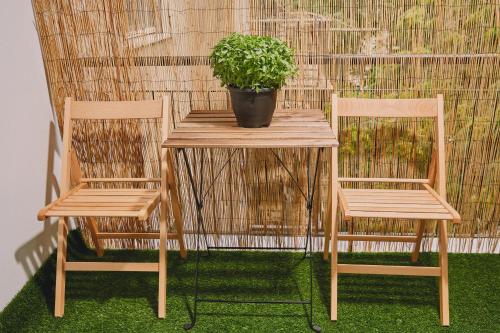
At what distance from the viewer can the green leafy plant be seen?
6.35ft

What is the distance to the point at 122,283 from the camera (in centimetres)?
252

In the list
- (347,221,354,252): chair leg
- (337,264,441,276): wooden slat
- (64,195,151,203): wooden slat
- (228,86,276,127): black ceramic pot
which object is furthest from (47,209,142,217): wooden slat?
(347,221,354,252): chair leg

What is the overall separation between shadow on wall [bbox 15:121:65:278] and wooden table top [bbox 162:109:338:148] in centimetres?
91

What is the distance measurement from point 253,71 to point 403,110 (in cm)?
83

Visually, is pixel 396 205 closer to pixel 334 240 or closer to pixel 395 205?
pixel 395 205

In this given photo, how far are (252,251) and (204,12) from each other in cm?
143

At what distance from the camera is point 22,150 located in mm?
2303

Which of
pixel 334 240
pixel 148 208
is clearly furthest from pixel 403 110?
pixel 148 208

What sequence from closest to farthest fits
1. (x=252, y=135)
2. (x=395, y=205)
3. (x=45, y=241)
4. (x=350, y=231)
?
1. (x=252, y=135)
2. (x=395, y=205)
3. (x=45, y=241)
4. (x=350, y=231)

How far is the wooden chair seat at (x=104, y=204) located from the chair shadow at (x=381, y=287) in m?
1.04

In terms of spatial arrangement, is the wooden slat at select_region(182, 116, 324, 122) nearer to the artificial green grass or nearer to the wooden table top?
the wooden table top

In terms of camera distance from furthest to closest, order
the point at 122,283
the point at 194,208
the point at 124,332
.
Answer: the point at 194,208, the point at 122,283, the point at 124,332

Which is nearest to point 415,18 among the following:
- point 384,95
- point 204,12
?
point 384,95

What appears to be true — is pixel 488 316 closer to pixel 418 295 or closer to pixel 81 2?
pixel 418 295
